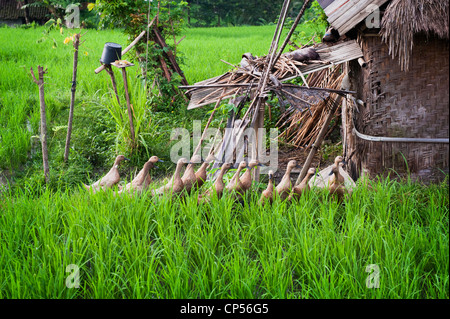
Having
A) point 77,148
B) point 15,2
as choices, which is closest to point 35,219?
point 77,148

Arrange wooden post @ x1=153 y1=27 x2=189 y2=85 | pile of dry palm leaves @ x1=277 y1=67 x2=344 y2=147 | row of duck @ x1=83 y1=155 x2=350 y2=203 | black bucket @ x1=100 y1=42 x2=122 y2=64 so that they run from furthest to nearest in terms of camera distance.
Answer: wooden post @ x1=153 y1=27 x2=189 y2=85 < pile of dry palm leaves @ x1=277 y1=67 x2=344 y2=147 < black bucket @ x1=100 y1=42 x2=122 y2=64 < row of duck @ x1=83 y1=155 x2=350 y2=203

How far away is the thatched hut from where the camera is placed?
111 inches

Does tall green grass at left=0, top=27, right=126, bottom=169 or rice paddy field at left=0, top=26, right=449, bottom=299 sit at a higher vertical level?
tall green grass at left=0, top=27, right=126, bottom=169

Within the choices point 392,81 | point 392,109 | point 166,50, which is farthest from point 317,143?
point 166,50

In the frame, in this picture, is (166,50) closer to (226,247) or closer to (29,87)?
(29,87)

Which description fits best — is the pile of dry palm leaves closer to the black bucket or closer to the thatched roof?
the thatched roof

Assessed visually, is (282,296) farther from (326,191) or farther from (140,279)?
(326,191)

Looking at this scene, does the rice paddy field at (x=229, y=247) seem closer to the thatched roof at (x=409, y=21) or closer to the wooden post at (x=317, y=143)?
the wooden post at (x=317, y=143)

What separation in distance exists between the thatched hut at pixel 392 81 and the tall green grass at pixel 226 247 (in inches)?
9.9

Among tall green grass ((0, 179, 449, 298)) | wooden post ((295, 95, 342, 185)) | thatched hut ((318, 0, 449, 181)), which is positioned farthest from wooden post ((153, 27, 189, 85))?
tall green grass ((0, 179, 449, 298))

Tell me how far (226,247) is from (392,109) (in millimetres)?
1760

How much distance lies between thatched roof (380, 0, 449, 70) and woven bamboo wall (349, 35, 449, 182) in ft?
0.20

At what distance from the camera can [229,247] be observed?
2.68m

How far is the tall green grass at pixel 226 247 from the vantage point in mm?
2193
